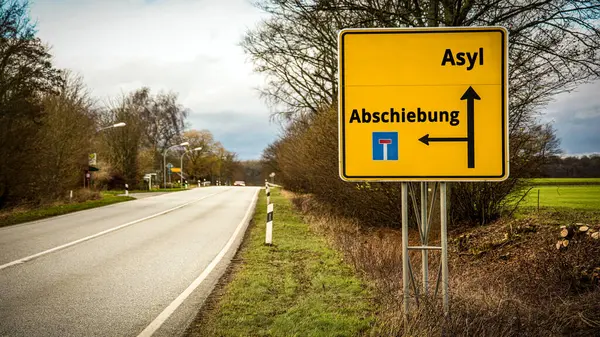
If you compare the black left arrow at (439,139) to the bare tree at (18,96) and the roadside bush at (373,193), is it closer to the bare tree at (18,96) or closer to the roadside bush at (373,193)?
the roadside bush at (373,193)

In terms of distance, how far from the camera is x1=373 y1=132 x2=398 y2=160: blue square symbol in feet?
13.2

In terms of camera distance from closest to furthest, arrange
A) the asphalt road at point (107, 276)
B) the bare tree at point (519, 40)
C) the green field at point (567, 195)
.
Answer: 1. the asphalt road at point (107, 276)
2. the bare tree at point (519, 40)
3. the green field at point (567, 195)

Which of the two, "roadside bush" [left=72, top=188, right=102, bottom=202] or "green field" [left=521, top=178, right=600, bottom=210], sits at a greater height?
"green field" [left=521, top=178, right=600, bottom=210]

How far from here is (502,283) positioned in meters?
6.54

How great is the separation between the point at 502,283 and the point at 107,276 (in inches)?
218

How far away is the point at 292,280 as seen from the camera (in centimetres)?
682

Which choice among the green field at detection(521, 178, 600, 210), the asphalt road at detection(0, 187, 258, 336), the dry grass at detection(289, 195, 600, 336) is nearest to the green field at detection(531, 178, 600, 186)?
the green field at detection(521, 178, 600, 210)

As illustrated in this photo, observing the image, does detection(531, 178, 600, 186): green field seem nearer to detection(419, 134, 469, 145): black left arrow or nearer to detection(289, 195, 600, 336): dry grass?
A: detection(289, 195, 600, 336): dry grass

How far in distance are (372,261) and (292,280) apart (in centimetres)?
126

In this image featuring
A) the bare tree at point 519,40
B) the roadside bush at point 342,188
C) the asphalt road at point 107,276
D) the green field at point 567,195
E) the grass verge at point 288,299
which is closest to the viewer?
the grass verge at point 288,299

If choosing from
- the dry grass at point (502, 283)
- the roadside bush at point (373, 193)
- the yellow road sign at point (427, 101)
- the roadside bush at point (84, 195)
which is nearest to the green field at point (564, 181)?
the roadside bush at point (373, 193)

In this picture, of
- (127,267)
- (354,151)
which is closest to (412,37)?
(354,151)

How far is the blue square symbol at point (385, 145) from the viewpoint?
4.03 meters

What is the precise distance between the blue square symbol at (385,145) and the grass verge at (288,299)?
1.60 m
